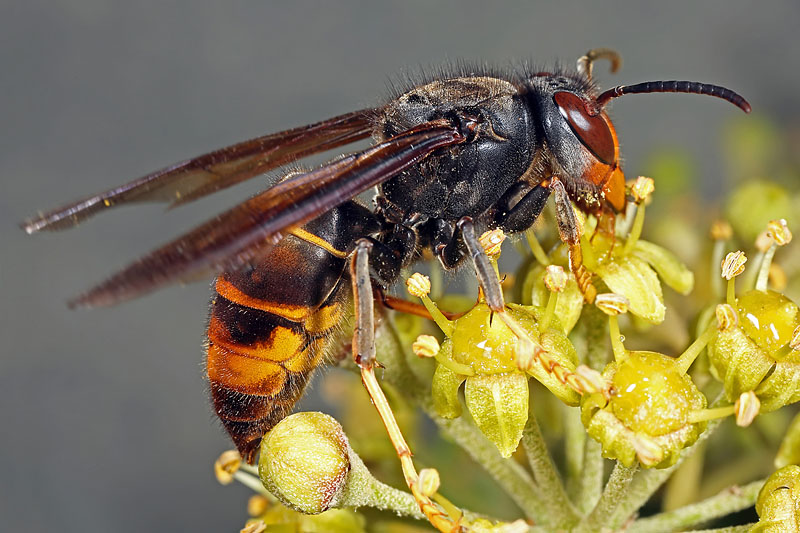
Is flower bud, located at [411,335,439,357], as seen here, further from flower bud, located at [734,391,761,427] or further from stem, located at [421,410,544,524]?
flower bud, located at [734,391,761,427]

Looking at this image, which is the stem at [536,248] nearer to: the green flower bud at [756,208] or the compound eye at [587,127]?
the compound eye at [587,127]

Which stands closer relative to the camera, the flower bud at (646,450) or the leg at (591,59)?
the flower bud at (646,450)

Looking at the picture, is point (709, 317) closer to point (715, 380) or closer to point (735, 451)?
point (715, 380)

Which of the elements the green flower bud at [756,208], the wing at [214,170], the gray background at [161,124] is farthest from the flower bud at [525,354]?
the gray background at [161,124]

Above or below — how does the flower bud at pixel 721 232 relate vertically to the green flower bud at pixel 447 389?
above

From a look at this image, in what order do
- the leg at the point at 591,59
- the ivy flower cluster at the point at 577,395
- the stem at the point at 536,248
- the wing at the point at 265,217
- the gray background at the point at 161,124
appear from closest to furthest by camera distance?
the wing at the point at 265,217, the ivy flower cluster at the point at 577,395, the stem at the point at 536,248, the leg at the point at 591,59, the gray background at the point at 161,124

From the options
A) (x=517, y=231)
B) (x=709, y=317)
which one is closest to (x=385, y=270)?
(x=517, y=231)

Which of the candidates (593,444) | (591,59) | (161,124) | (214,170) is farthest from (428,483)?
(161,124)
